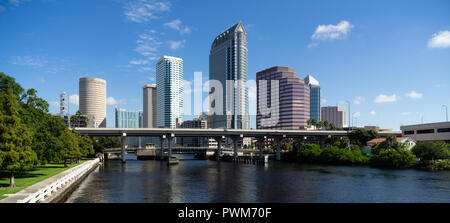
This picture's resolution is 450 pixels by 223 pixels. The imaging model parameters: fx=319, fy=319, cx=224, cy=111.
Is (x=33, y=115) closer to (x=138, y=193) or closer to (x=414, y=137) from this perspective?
(x=138, y=193)

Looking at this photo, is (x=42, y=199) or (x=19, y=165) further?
(x=19, y=165)

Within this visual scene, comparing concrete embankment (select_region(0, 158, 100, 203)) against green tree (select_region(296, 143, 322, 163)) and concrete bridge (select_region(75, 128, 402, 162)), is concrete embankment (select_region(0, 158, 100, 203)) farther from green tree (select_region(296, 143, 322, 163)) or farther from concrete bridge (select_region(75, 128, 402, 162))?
green tree (select_region(296, 143, 322, 163))

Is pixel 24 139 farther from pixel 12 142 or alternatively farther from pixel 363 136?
pixel 363 136

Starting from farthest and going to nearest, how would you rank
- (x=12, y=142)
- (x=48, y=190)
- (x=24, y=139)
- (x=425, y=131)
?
(x=425, y=131)
(x=24, y=139)
(x=12, y=142)
(x=48, y=190)

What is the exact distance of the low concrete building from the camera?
12543 centimetres

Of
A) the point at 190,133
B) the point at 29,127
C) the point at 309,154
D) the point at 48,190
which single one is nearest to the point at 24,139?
the point at 48,190

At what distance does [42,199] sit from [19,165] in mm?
6488

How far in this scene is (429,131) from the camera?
134 metres

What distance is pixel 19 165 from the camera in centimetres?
3694

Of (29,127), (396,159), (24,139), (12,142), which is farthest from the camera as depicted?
(396,159)

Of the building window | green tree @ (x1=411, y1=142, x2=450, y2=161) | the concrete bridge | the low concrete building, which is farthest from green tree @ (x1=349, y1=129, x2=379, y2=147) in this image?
green tree @ (x1=411, y1=142, x2=450, y2=161)

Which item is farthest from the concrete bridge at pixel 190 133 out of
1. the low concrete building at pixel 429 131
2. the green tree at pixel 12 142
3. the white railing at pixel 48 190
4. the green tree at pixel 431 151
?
the green tree at pixel 12 142

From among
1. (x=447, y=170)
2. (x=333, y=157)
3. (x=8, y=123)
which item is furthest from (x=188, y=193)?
(x=333, y=157)

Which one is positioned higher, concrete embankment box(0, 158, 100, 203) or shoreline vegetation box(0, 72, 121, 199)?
shoreline vegetation box(0, 72, 121, 199)
